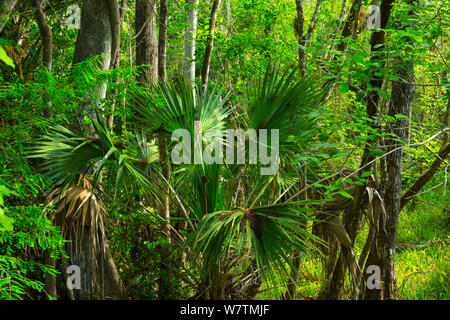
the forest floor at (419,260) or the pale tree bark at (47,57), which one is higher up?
Answer: the pale tree bark at (47,57)

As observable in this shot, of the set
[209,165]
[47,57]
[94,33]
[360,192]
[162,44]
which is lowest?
[360,192]

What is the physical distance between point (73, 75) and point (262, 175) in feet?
5.73

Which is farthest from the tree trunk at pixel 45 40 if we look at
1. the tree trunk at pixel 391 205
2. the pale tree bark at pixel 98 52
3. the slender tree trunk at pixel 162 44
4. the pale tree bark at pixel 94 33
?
the tree trunk at pixel 391 205

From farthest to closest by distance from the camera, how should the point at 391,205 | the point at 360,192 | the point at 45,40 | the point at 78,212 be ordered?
the point at 391,205, the point at 360,192, the point at 45,40, the point at 78,212

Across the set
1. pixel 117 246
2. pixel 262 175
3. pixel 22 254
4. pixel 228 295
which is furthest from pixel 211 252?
pixel 117 246

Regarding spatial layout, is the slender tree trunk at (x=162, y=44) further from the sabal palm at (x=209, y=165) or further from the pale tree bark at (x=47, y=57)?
the pale tree bark at (x=47, y=57)

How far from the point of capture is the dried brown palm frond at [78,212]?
350 centimetres

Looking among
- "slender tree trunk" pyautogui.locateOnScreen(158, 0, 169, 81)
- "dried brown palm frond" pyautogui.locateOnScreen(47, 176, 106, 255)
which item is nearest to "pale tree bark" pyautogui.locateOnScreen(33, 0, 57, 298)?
"dried brown palm frond" pyautogui.locateOnScreen(47, 176, 106, 255)

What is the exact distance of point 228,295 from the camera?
4.10 meters

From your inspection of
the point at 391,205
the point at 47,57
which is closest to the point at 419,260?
the point at 391,205

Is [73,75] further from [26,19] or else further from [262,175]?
[26,19]

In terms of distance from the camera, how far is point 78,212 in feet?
11.8

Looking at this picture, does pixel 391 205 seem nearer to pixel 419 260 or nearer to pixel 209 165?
pixel 209 165

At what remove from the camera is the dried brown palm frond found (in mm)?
3502
